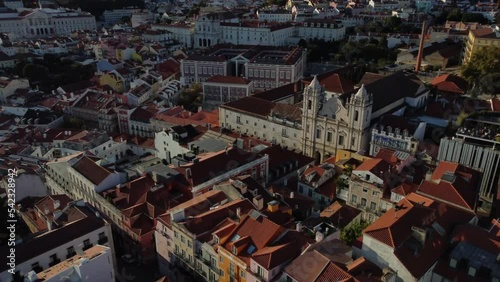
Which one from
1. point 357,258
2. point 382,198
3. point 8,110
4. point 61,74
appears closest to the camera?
point 357,258

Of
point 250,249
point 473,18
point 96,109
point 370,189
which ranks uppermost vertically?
point 473,18

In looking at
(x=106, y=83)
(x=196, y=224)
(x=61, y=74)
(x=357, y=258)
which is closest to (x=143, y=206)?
(x=196, y=224)

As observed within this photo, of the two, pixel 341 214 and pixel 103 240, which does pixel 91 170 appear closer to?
pixel 103 240

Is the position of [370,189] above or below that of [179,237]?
above

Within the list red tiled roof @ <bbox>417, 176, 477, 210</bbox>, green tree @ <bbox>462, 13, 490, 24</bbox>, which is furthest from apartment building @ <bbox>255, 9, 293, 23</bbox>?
red tiled roof @ <bbox>417, 176, 477, 210</bbox>

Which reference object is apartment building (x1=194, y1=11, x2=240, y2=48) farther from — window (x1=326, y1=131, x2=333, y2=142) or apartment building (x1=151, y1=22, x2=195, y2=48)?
window (x1=326, y1=131, x2=333, y2=142)

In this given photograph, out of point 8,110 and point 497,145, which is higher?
point 497,145

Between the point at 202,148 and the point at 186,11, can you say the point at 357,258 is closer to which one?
the point at 202,148

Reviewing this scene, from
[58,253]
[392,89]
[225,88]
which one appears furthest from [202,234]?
[225,88]
